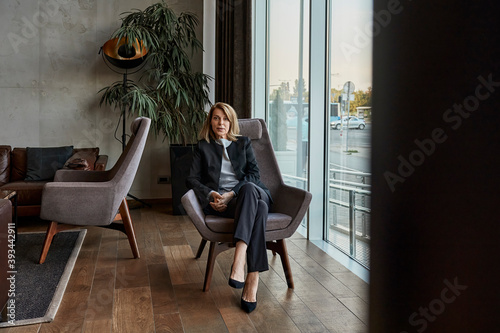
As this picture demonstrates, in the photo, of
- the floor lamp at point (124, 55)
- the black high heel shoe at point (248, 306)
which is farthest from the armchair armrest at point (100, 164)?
the black high heel shoe at point (248, 306)

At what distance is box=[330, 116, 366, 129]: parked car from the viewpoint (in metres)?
2.86

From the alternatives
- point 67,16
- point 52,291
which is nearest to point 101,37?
point 67,16

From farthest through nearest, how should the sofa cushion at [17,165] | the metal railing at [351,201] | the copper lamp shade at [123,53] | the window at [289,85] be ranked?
the copper lamp shade at [123,53] < the sofa cushion at [17,165] < the window at [289,85] < the metal railing at [351,201]

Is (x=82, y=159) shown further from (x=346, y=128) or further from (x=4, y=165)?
(x=346, y=128)

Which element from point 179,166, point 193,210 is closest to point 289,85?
point 179,166

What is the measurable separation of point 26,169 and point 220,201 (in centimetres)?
303

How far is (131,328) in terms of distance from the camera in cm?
204

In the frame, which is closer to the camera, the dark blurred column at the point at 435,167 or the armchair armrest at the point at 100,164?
the dark blurred column at the point at 435,167

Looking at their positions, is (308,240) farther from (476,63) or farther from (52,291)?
(476,63)

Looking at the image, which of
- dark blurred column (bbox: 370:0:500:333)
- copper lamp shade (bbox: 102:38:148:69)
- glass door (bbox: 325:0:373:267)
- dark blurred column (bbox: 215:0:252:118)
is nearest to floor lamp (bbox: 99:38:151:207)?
copper lamp shade (bbox: 102:38:148:69)

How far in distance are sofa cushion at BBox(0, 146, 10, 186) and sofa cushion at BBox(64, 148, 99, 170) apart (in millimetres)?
672

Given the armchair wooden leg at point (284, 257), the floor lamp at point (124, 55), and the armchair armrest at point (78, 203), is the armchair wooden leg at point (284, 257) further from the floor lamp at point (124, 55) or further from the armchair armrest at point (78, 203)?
the floor lamp at point (124, 55)

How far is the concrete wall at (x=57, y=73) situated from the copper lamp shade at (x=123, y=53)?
41 cm

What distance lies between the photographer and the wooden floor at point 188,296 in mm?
2078
